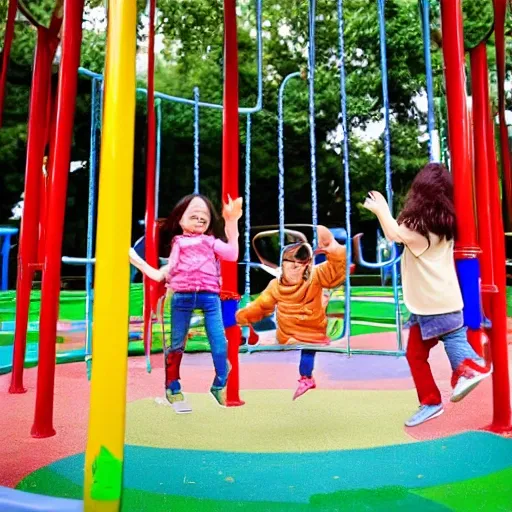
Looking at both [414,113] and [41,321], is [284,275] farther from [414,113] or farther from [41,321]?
[414,113]

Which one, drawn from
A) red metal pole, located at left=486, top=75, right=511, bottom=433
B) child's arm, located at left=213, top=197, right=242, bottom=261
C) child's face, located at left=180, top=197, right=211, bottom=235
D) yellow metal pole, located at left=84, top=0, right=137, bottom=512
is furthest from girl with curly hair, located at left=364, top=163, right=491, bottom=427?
yellow metal pole, located at left=84, top=0, right=137, bottom=512

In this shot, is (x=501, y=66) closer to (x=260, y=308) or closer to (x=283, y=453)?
(x=260, y=308)

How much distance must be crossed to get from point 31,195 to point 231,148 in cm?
169

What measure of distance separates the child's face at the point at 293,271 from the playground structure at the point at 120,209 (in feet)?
1.73

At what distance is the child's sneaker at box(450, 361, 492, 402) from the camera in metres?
2.75

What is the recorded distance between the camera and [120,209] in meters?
1.89

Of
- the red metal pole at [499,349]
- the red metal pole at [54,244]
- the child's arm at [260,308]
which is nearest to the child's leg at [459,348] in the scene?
the red metal pole at [499,349]

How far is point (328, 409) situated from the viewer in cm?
400

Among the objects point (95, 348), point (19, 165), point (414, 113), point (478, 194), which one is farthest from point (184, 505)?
point (414, 113)

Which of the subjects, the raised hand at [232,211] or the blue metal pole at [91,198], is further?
the blue metal pole at [91,198]

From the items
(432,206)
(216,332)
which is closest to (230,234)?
(216,332)

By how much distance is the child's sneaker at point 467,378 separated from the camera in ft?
9.03

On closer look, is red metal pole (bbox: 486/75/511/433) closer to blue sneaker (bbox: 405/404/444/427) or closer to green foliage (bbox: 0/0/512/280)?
blue sneaker (bbox: 405/404/444/427)

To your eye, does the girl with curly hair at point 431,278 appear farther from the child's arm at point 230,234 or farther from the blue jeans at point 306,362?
the blue jeans at point 306,362
